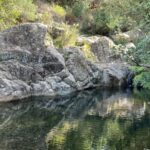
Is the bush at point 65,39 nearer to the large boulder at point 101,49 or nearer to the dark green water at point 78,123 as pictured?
the large boulder at point 101,49

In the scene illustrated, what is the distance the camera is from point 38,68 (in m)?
42.4

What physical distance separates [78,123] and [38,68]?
1385cm

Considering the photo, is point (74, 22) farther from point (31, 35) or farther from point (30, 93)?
point (30, 93)

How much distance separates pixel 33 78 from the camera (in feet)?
136

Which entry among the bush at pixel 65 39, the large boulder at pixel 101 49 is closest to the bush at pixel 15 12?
the bush at pixel 65 39

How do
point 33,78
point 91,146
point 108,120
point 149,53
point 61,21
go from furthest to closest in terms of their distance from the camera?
point 61,21 < point 33,78 < point 108,120 < point 91,146 < point 149,53

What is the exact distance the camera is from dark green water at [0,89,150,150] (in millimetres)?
23797

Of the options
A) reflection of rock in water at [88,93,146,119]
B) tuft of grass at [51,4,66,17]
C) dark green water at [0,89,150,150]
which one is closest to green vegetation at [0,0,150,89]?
tuft of grass at [51,4,66,17]

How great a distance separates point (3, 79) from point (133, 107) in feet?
34.2

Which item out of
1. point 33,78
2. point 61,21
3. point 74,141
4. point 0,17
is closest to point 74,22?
point 61,21

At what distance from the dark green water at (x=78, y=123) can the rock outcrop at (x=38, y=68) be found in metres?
1.61

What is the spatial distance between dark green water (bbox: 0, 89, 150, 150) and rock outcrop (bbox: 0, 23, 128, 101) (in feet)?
5.27

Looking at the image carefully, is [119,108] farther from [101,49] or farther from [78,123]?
[101,49]

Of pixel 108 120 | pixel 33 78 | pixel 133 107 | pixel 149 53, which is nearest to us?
pixel 149 53
